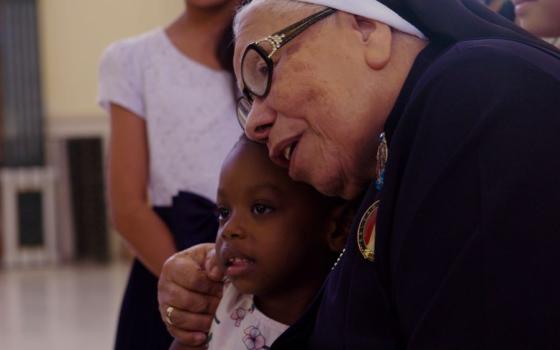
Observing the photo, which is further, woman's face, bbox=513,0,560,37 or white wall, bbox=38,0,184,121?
white wall, bbox=38,0,184,121

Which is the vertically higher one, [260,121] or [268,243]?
[260,121]

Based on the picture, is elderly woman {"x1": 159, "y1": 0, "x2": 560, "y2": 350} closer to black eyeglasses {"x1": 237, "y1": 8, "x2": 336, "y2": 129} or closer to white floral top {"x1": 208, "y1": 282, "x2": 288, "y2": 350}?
black eyeglasses {"x1": 237, "y1": 8, "x2": 336, "y2": 129}

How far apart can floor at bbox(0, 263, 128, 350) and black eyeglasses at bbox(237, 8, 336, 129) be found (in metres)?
5.70

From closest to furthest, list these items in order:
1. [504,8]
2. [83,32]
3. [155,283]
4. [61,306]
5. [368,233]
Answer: [368,233] < [504,8] < [155,283] < [61,306] < [83,32]

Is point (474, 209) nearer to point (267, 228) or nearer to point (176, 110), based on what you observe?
point (267, 228)

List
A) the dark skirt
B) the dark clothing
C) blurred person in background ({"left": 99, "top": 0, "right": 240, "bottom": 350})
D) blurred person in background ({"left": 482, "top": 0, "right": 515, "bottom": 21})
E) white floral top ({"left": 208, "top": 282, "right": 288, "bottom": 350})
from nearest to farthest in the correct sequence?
the dark clothing → white floral top ({"left": 208, "top": 282, "right": 288, "bottom": 350}) → blurred person in background ({"left": 482, "top": 0, "right": 515, "bottom": 21}) → the dark skirt → blurred person in background ({"left": 99, "top": 0, "right": 240, "bottom": 350})

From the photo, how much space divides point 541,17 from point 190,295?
2.88 feet

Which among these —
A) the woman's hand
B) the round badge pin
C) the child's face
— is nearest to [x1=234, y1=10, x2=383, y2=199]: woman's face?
the round badge pin

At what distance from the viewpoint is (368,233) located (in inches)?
55.7

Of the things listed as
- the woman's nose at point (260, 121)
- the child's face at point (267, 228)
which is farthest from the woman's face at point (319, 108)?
the child's face at point (267, 228)

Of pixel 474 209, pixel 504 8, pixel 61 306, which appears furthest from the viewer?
pixel 61 306

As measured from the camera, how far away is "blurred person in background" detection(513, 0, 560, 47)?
1948 mm

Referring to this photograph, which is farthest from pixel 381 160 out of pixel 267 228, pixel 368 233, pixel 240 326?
pixel 240 326

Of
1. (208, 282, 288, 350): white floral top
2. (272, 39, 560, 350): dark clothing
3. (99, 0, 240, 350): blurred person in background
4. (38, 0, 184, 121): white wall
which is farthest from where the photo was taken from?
(38, 0, 184, 121): white wall
